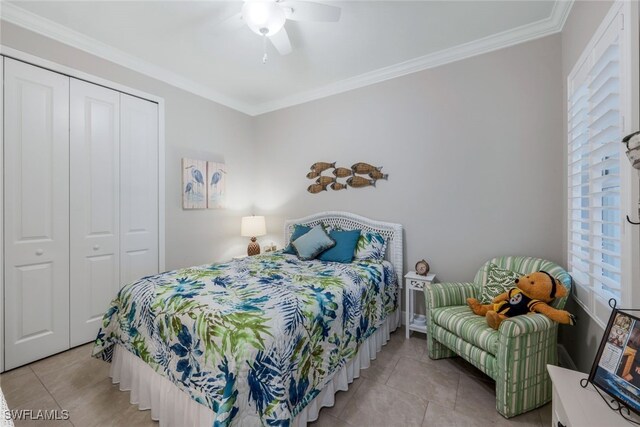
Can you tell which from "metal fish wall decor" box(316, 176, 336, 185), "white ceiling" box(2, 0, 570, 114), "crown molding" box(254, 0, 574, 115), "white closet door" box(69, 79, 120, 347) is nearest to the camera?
"white ceiling" box(2, 0, 570, 114)

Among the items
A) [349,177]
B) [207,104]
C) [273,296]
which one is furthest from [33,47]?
[349,177]

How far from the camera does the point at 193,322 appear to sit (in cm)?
140

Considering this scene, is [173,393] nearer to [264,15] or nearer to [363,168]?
[264,15]

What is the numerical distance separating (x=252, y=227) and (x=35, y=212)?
2058 mm

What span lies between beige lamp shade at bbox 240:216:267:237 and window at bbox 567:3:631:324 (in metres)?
3.20

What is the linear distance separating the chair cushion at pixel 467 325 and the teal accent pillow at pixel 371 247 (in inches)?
32.2

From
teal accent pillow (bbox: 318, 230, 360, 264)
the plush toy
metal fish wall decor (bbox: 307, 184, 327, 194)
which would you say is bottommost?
the plush toy

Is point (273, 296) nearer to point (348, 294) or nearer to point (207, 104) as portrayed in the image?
point (348, 294)

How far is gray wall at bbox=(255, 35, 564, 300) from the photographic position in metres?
2.26

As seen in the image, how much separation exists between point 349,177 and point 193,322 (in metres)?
2.36

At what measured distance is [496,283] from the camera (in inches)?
81.7

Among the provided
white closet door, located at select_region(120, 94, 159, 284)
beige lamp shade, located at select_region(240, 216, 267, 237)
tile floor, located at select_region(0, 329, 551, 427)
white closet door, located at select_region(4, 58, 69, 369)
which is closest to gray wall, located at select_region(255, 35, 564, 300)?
beige lamp shade, located at select_region(240, 216, 267, 237)

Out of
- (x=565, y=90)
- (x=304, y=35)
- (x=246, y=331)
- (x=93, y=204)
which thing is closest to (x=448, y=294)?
(x=246, y=331)

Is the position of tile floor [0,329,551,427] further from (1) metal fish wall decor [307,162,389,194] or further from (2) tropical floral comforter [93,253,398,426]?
(1) metal fish wall decor [307,162,389,194]
